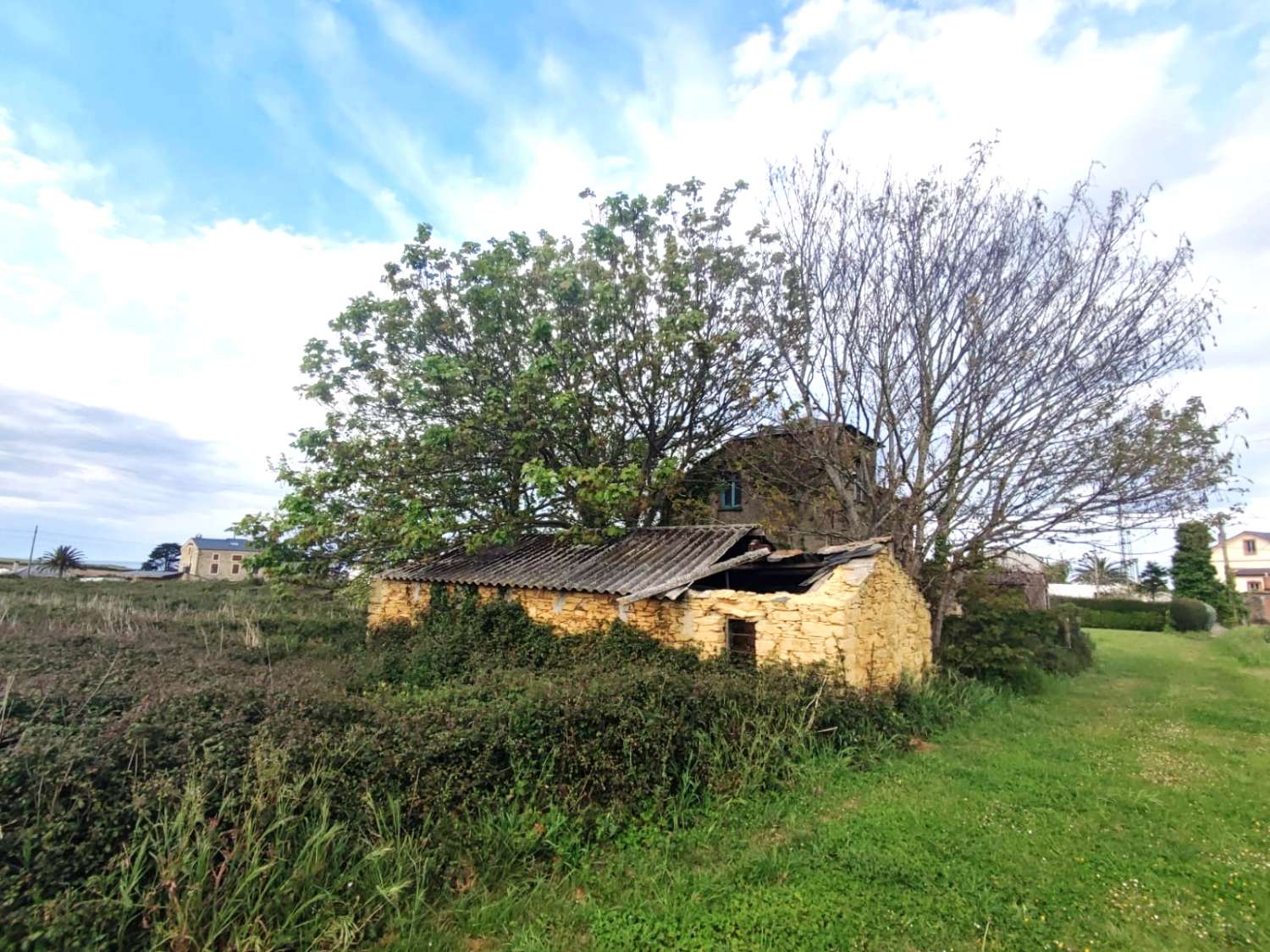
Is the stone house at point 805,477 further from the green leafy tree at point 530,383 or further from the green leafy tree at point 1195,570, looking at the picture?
the green leafy tree at point 1195,570

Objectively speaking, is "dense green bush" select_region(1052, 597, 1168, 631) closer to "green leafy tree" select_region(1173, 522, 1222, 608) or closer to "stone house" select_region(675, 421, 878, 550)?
"green leafy tree" select_region(1173, 522, 1222, 608)

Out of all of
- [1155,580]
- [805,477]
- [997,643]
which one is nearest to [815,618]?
[805,477]

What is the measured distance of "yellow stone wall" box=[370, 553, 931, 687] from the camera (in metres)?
8.66

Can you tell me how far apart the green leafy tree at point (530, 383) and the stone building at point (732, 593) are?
1024 millimetres

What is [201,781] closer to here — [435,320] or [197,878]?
[197,878]

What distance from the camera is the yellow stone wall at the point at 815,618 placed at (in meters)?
8.66

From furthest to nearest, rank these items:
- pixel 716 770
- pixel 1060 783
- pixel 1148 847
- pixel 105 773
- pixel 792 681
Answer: pixel 792 681 → pixel 1060 783 → pixel 716 770 → pixel 1148 847 → pixel 105 773

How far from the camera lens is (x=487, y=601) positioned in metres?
12.2

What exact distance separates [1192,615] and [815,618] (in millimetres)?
28131

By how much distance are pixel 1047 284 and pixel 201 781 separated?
543 inches

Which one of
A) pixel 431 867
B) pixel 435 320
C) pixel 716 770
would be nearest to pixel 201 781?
pixel 431 867

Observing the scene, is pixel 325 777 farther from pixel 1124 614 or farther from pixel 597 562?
pixel 1124 614

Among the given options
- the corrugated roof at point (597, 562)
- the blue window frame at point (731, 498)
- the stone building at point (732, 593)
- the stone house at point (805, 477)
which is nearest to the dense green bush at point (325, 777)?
the stone building at point (732, 593)

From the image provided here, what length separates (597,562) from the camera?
38.9ft
